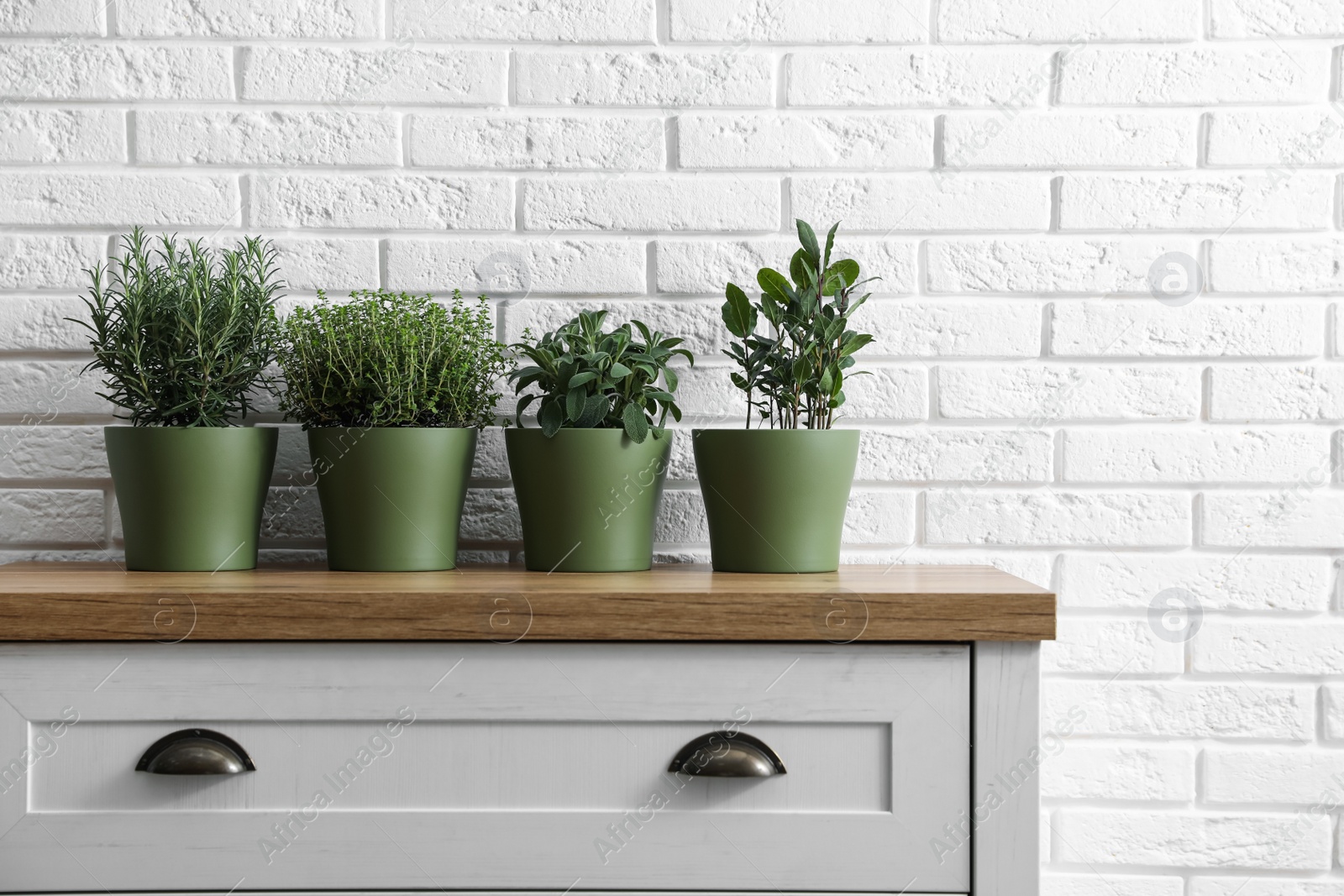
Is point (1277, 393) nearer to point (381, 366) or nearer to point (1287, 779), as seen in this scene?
point (1287, 779)

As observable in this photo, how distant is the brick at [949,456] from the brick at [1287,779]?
0.42 m

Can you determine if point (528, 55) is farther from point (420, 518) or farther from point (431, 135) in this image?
point (420, 518)

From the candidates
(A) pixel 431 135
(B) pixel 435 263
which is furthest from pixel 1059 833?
(A) pixel 431 135

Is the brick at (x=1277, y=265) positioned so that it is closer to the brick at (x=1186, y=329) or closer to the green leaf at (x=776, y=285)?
the brick at (x=1186, y=329)

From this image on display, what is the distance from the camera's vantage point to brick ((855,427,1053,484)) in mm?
1183

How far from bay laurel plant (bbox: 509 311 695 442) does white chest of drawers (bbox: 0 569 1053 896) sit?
0.68 ft

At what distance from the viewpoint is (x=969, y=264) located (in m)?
1.18

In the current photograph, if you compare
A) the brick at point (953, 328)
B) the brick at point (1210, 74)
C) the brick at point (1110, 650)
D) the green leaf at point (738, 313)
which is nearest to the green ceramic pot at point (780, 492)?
the green leaf at point (738, 313)

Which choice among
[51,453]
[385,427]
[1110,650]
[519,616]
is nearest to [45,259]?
[51,453]

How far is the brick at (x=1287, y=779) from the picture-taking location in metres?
1.16

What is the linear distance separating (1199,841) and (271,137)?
4.58 feet

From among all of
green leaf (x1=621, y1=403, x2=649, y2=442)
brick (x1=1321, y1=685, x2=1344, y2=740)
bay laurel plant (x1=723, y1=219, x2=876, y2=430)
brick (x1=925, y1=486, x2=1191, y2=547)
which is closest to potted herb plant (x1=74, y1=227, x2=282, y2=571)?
green leaf (x1=621, y1=403, x2=649, y2=442)

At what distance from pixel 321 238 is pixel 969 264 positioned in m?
0.78

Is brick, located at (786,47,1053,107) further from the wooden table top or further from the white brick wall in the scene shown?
the wooden table top
